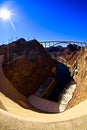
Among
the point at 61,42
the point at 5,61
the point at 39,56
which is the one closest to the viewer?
the point at 5,61

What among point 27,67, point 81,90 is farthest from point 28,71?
point 81,90

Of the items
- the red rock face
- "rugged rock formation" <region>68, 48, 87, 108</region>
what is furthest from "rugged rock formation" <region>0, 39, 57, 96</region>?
"rugged rock formation" <region>68, 48, 87, 108</region>

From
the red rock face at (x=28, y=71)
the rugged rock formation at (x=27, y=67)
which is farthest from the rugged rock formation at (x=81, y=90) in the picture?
the rugged rock formation at (x=27, y=67)

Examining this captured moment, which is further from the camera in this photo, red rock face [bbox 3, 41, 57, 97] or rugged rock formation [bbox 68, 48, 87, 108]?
red rock face [bbox 3, 41, 57, 97]

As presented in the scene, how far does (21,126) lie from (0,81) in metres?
21.9

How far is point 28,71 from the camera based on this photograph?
3825 cm

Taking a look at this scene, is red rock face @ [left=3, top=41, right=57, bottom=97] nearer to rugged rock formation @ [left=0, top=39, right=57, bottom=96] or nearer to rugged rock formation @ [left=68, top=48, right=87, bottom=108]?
rugged rock formation @ [left=0, top=39, right=57, bottom=96]

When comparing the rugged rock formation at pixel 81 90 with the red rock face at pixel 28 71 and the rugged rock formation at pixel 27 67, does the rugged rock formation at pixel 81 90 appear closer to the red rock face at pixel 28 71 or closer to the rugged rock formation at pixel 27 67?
the red rock face at pixel 28 71

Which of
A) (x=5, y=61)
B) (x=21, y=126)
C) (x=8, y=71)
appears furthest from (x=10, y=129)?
(x=5, y=61)

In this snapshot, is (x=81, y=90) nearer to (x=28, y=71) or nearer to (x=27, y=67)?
(x=28, y=71)

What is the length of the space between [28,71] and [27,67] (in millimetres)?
887

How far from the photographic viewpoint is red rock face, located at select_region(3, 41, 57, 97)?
3556 centimetres

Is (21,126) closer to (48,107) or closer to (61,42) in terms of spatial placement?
(48,107)

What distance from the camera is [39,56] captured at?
152 ft
